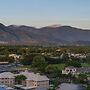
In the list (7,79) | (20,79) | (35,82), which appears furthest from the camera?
(7,79)

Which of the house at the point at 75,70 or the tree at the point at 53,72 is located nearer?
the tree at the point at 53,72

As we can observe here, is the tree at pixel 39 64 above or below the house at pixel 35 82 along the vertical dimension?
above

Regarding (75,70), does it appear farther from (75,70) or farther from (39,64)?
(39,64)

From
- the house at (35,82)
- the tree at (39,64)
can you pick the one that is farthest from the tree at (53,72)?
the house at (35,82)

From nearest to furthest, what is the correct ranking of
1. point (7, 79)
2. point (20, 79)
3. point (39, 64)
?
1. point (20, 79)
2. point (7, 79)
3. point (39, 64)

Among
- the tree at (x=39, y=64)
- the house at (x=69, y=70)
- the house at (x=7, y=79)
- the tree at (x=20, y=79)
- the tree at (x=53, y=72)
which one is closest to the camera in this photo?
the tree at (x=20, y=79)

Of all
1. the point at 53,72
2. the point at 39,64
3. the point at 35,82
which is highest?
the point at 39,64

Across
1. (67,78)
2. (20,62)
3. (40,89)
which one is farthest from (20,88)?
(20,62)

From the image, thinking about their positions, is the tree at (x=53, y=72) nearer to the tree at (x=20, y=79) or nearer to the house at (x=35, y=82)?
the tree at (x=20, y=79)

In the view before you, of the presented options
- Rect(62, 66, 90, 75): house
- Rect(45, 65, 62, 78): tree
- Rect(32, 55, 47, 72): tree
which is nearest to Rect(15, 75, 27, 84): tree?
Rect(45, 65, 62, 78): tree

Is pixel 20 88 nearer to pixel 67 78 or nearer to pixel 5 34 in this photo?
pixel 67 78

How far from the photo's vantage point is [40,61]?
30.8 metres

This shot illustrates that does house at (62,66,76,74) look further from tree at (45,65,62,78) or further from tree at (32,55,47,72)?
tree at (45,65,62,78)

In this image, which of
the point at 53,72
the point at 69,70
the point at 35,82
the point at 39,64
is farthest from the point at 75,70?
the point at 35,82
